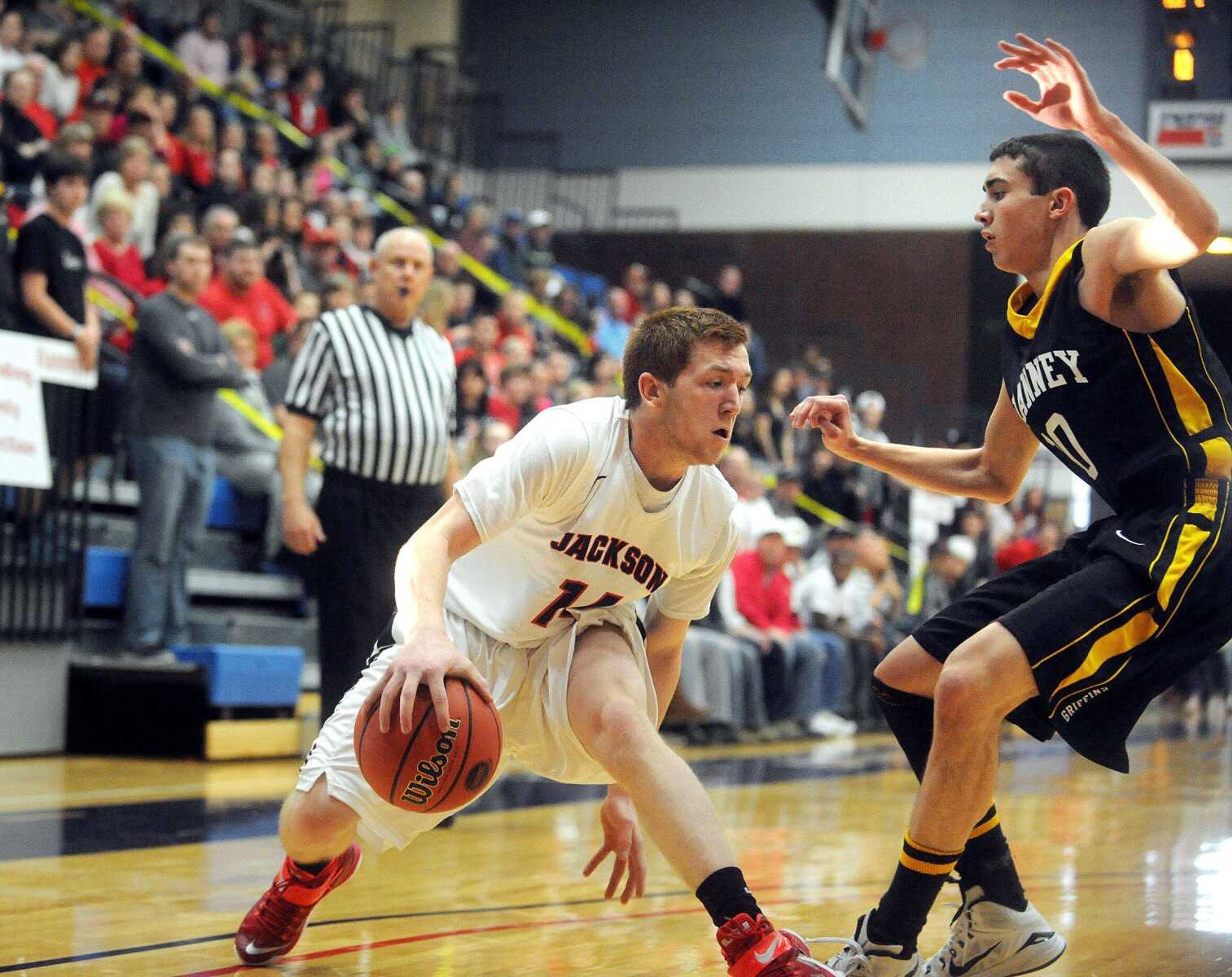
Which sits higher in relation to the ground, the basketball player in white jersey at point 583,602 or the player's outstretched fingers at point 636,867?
the basketball player in white jersey at point 583,602

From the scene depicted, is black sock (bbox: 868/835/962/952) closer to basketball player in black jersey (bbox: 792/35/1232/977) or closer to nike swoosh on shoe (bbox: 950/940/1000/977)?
basketball player in black jersey (bbox: 792/35/1232/977)

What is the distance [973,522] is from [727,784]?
7.78 metres

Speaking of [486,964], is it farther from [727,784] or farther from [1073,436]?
[727,784]

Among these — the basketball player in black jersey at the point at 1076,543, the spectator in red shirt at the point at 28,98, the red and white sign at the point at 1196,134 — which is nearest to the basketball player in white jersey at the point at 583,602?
the basketball player in black jersey at the point at 1076,543

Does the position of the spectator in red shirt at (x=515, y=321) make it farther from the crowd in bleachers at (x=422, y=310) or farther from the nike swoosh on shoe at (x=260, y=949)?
the nike swoosh on shoe at (x=260, y=949)

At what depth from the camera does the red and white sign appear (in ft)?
59.8

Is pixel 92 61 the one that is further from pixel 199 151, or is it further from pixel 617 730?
pixel 617 730

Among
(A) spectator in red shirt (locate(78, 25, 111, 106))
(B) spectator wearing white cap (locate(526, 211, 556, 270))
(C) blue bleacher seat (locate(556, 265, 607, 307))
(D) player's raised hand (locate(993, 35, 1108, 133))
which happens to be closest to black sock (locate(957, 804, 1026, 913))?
(D) player's raised hand (locate(993, 35, 1108, 133))

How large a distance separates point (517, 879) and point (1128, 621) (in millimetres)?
2129

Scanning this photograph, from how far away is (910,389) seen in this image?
68.5 ft

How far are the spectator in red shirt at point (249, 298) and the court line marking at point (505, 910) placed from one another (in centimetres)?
558

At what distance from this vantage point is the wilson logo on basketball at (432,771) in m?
3.14

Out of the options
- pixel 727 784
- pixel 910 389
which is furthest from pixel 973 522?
pixel 727 784

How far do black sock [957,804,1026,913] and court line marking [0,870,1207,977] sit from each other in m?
0.71
